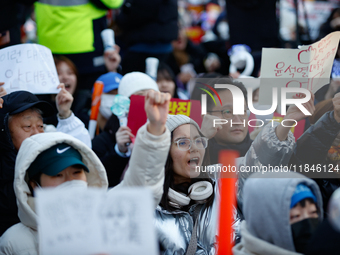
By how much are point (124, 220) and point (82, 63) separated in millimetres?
3315

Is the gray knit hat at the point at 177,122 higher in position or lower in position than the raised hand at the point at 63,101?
lower

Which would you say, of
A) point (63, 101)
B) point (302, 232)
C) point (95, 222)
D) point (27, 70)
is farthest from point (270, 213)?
point (27, 70)

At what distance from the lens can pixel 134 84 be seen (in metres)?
3.88

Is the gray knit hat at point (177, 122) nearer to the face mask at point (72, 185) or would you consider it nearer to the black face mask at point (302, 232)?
the face mask at point (72, 185)

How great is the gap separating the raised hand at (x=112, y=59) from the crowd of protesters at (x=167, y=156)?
1cm

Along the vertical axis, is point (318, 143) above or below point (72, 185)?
above

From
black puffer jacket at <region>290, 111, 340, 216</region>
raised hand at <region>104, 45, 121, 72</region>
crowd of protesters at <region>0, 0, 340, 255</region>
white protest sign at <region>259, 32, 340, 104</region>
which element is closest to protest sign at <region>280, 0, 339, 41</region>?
crowd of protesters at <region>0, 0, 340, 255</region>

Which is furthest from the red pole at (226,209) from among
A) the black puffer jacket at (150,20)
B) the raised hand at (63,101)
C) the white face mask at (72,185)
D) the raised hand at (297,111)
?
the black puffer jacket at (150,20)

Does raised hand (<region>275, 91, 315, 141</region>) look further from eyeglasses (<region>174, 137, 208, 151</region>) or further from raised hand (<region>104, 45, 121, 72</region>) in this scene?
raised hand (<region>104, 45, 121, 72</region>)

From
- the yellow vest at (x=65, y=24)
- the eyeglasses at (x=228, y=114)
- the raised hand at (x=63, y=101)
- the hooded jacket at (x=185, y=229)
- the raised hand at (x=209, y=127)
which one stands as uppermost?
the yellow vest at (x=65, y=24)

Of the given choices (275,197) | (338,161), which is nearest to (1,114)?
(275,197)

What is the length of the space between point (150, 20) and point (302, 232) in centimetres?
367

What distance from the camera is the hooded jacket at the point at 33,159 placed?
205 centimetres

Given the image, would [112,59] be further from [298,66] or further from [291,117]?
[291,117]
